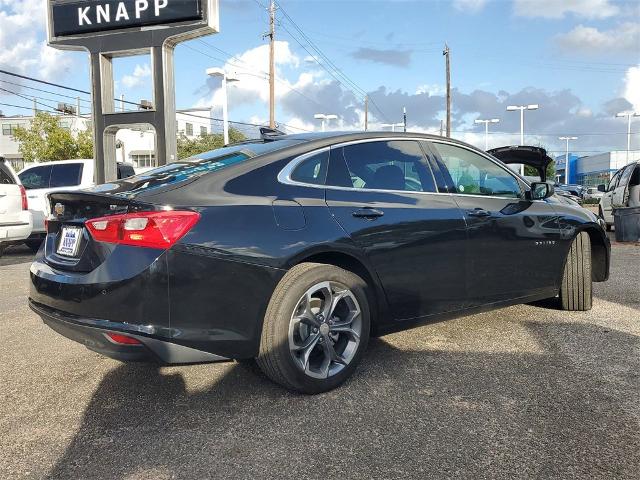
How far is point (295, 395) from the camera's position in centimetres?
328

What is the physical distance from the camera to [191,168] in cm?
346

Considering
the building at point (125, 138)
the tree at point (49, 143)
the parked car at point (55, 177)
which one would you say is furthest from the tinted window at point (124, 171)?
the building at point (125, 138)

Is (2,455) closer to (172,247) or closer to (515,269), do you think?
(172,247)

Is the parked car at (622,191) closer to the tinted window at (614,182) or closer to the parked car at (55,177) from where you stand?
the tinted window at (614,182)

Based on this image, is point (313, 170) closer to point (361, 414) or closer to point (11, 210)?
point (361, 414)

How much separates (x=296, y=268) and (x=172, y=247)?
723 millimetres

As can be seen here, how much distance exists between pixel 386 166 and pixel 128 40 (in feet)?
29.7

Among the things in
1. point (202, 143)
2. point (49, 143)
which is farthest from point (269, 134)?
point (202, 143)

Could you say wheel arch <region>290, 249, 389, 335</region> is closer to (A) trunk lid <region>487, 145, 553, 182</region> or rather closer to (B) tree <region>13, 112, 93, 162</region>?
(A) trunk lid <region>487, 145, 553, 182</region>

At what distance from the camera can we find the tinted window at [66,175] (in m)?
11.3

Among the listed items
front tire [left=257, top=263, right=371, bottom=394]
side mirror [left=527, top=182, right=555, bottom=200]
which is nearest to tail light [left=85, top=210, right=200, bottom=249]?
front tire [left=257, top=263, right=371, bottom=394]

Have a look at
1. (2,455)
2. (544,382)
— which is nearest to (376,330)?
(544,382)

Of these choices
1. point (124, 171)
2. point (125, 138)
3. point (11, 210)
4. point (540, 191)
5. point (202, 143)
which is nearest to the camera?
point (540, 191)

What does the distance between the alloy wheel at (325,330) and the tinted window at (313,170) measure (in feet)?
2.11
